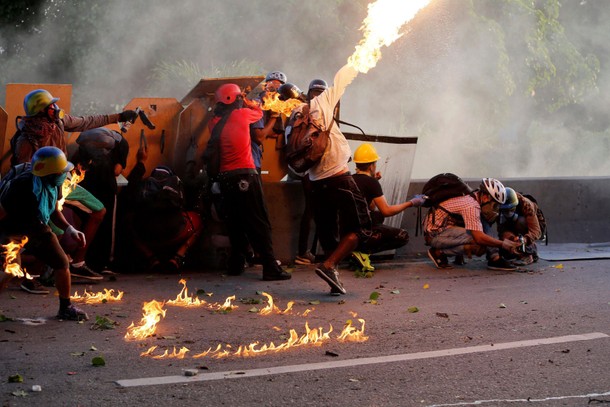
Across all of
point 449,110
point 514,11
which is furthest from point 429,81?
point 514,11

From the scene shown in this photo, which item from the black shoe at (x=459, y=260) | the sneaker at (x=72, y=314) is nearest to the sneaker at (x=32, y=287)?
the sneaker at (x=72, y=314)

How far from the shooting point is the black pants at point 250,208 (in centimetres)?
1027

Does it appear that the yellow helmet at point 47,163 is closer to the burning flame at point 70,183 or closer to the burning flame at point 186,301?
the burning flame at point 70,183

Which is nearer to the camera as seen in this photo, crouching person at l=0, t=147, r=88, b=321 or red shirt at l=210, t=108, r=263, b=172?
crouching person at l=0, t=147, r=88, b=321

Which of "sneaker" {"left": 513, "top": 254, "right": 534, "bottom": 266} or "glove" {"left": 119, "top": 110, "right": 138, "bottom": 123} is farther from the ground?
"glove" {"left": 119, "top": 110, "right": 138, "bottom": 123}

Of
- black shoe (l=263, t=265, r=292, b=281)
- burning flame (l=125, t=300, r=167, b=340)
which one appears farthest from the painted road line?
black shoe (l=263, t=265, r=292, b=281)

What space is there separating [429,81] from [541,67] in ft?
16.4

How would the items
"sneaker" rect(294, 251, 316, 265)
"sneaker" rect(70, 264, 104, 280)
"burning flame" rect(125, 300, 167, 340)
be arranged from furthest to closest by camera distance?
"sneaker" rect(294, 251, 316, 265) < "sneaker" rect(70, 264, 104, 280) < "burning flame" rect(125, 300, 167, 340)

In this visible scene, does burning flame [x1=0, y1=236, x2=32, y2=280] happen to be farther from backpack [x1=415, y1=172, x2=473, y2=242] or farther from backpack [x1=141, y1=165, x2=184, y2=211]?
backpack [x1=415, y1=172, x2=473, y2=242]

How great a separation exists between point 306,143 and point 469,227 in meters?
2.68

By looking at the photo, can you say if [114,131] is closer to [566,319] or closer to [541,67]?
[566,319]

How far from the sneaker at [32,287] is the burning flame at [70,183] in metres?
0.77

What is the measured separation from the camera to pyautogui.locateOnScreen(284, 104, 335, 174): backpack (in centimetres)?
915

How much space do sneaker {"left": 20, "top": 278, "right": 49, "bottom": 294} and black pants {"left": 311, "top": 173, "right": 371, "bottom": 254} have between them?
2.62 meters
